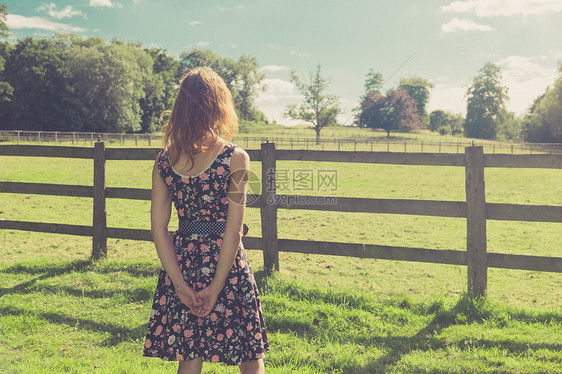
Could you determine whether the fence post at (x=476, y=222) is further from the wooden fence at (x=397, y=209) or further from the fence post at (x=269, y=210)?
the fence post at (x=269, y=210)

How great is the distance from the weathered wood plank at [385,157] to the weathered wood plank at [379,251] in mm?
964

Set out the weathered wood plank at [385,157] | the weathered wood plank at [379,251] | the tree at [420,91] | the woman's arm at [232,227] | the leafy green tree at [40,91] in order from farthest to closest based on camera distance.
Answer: the tree at [420,91] → the leafy green tree at [40,91] → the weathered wood plank at [385,157] → the weathered wood plank at [379,251] → the woman's arm at [232,227]

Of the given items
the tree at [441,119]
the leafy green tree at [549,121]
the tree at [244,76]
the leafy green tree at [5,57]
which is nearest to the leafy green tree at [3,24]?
the leafy green tree at [5,57]

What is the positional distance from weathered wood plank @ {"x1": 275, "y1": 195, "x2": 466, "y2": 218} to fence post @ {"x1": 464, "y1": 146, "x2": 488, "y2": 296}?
12 cm

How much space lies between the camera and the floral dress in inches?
75.6

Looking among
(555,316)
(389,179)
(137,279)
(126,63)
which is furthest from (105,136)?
(555,316)

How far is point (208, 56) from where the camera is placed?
80625mm

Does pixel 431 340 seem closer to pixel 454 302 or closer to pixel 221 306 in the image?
pixel 454 302

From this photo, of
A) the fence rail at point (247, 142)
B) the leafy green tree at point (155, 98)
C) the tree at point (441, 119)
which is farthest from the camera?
the tree at point (441, 119)

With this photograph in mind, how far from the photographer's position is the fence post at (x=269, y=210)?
4934 mm

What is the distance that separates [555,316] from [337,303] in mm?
2033

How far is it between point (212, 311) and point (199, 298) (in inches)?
4.5

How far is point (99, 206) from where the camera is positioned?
5586 mm

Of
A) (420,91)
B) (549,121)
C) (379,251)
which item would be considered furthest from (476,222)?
(420,91)
